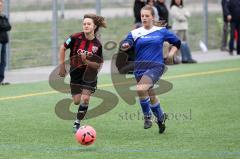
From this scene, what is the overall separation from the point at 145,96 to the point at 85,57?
1.07 m

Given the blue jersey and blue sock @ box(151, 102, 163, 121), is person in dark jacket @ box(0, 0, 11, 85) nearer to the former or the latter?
the blue jersey

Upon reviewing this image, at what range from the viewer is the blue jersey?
40.1 feet

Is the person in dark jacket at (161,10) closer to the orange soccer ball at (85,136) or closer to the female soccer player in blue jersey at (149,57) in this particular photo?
the female soccer player in blue jersey at (149,57)

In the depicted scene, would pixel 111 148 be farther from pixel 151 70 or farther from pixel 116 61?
pixel 116 61

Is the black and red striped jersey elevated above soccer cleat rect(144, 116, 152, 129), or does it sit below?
above

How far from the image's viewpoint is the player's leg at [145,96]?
39.5 feet

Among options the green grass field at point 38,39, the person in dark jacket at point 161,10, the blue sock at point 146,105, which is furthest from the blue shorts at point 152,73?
the green grass field at point 38,39

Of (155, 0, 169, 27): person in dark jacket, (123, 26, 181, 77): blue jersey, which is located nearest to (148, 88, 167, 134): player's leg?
(123, 26, 181, 77): blue jersey

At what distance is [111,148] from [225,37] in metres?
16.5

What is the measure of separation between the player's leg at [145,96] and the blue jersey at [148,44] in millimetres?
217

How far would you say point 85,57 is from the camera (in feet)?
39.8

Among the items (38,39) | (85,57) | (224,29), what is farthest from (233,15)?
(85,57)

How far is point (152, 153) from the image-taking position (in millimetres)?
10352

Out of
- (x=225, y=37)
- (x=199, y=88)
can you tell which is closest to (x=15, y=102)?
(x=199, y=88)
